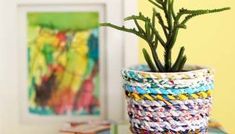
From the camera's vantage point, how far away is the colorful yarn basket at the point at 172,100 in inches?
30.4

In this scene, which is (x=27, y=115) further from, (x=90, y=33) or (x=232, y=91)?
(x=232, y=91)

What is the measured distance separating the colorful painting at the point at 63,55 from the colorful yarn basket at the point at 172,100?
0.43 metres

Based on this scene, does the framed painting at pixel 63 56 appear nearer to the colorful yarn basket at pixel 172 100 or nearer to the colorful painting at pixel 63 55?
the colorful painting at pixel 63 55

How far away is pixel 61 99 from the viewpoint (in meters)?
1.22

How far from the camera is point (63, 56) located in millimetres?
1214

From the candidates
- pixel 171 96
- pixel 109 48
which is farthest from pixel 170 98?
pixel 109 48

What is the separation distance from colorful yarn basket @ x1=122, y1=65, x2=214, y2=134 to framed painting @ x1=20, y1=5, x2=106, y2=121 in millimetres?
430

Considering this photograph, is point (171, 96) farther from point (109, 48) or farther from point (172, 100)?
point (109, 48)

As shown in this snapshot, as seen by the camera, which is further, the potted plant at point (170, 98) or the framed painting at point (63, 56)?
the framed painting at point (63, 56)

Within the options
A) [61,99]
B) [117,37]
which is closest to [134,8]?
[117,37]

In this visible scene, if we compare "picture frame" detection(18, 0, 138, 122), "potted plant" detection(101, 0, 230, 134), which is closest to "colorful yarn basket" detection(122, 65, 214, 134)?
"potted plant" detection(101, 0, 230, 134)

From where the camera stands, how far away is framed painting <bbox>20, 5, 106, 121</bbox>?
3.95ft

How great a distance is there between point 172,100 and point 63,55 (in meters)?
0.54

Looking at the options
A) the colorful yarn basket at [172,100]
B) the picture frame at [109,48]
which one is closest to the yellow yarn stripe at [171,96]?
the colorful yarn basket at [172,100]
